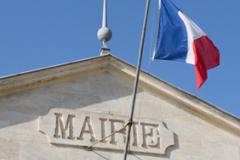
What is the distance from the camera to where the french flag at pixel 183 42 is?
2188 centimetres

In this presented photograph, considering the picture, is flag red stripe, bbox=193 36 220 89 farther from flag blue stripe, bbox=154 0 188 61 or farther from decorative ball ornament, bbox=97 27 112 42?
decorative ball ornament, bbox=97 27 112 42

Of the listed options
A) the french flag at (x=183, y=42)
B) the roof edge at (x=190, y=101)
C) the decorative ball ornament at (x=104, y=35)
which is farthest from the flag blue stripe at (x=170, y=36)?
the decorative ball ornament at (x=104, y=35)

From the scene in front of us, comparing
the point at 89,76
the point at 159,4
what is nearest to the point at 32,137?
the point at 89,76

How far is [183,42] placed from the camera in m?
22.1

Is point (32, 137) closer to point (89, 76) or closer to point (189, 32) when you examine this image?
point (89, 76)

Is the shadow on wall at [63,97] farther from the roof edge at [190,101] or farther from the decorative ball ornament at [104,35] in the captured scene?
the decorative ball ornament at [104,35]

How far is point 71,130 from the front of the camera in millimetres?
22453

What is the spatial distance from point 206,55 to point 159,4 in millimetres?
1504

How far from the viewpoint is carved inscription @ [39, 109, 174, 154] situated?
22.3 meters

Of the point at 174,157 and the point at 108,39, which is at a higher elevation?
the point at 108,39

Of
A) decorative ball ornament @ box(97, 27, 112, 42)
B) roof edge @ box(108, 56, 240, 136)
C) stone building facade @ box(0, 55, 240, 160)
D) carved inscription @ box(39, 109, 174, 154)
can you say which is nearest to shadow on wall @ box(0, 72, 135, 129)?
stone building facade @ box(0, 55, 240, 160)

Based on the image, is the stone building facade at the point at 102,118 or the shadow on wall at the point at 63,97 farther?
the shadow on wall at the point at 63,97

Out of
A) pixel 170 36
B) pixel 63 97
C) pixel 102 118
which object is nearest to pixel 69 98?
pixel 63 97

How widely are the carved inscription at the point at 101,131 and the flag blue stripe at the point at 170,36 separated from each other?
76.1 inches
